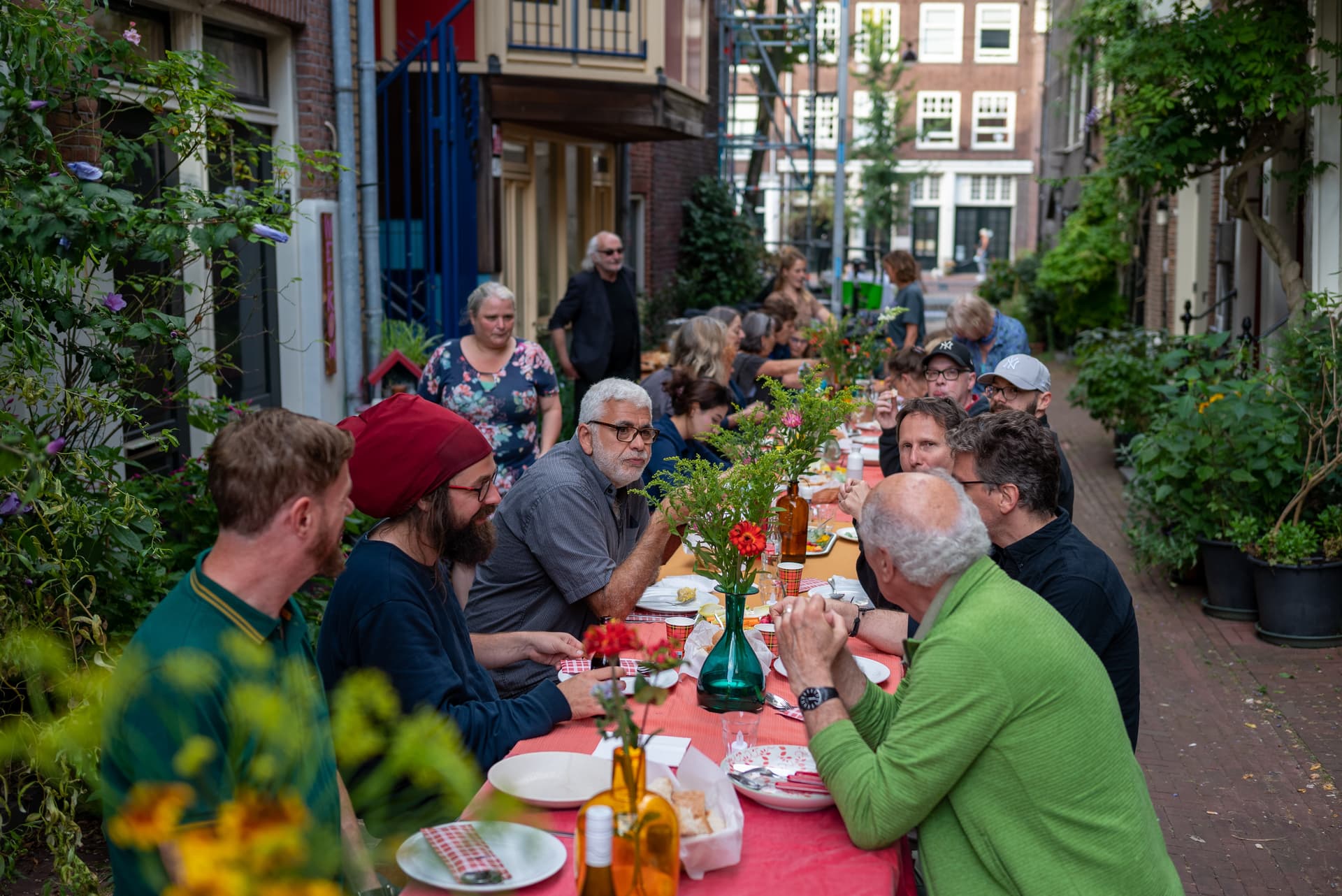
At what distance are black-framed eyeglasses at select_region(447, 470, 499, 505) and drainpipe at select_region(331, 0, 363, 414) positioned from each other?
17.5 feet

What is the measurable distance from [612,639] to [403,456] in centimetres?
94

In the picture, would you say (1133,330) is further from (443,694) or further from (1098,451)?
(443,694)

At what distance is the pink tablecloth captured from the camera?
7.60ft

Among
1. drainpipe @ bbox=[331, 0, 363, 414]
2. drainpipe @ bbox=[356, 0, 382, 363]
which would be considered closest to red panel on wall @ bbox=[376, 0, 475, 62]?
drainpipe @ bbox=[356, 0, 382, 363]

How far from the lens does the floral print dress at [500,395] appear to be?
647cm

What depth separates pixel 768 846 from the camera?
2.49 m

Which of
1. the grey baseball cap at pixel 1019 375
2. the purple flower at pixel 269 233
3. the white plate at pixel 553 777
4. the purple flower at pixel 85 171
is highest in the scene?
the purple flower at pixel 85 171

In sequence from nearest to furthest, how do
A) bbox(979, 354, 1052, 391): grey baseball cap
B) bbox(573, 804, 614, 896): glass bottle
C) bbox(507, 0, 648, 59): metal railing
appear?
bbox(573, 804, 614, 896): glass bottle < bbox(979, 354, 1052, 391): grey baseball cap < bbox(507, 0, 648, 59): metal railing

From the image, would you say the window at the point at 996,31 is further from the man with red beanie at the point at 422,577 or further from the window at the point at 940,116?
the man with red beanie at the point at 422,577

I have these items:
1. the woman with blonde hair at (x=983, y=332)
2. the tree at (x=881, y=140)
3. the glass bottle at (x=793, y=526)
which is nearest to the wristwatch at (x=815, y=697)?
the glass bottle at (x=793, y=526)

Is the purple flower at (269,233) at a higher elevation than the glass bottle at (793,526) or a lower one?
higher

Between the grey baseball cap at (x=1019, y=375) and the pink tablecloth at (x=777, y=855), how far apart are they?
2.78 m

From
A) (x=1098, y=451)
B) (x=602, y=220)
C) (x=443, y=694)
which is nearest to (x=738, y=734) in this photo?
(x=443, y=694)

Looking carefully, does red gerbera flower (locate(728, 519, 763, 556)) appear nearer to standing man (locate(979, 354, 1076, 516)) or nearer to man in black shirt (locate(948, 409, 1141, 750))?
man in black shirt (locate(948, 409, 1141, 750))
